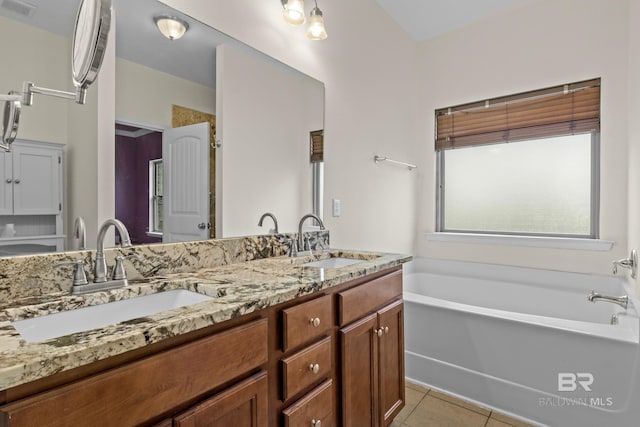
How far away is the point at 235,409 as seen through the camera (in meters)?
0.83

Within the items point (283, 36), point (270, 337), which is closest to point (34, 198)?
point (270, 337)

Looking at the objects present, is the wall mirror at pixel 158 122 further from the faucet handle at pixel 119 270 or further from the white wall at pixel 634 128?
the white wall at pixel 634 128

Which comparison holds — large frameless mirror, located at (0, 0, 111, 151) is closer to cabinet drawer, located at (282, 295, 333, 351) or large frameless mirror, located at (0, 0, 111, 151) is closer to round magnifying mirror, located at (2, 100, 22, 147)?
round magnifying mirror, located at (2, 100, 22, 147)

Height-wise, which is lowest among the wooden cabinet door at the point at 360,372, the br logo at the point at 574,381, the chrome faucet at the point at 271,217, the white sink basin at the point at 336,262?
the br logo at the point at 574,381

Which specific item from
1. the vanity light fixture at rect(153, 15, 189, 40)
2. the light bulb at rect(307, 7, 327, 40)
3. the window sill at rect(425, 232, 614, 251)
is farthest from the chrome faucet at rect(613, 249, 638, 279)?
the vanity light fixture at rect(153, 15, 189, 40)

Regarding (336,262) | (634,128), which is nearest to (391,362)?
(336,262)

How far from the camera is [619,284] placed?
228 centimetres

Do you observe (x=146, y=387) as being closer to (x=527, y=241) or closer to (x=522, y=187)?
(x=527, y=241)

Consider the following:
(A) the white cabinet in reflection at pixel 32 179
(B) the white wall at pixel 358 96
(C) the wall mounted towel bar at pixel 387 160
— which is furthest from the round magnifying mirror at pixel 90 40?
(C) the wall mounted towel bar at pixel 387 160

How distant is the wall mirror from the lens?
977mm

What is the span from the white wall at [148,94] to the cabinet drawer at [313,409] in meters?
1.09

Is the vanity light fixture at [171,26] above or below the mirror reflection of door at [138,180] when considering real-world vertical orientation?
above

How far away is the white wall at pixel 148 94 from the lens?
118 centimetres

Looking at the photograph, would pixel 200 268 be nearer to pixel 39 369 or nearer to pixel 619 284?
pixel 39 369
